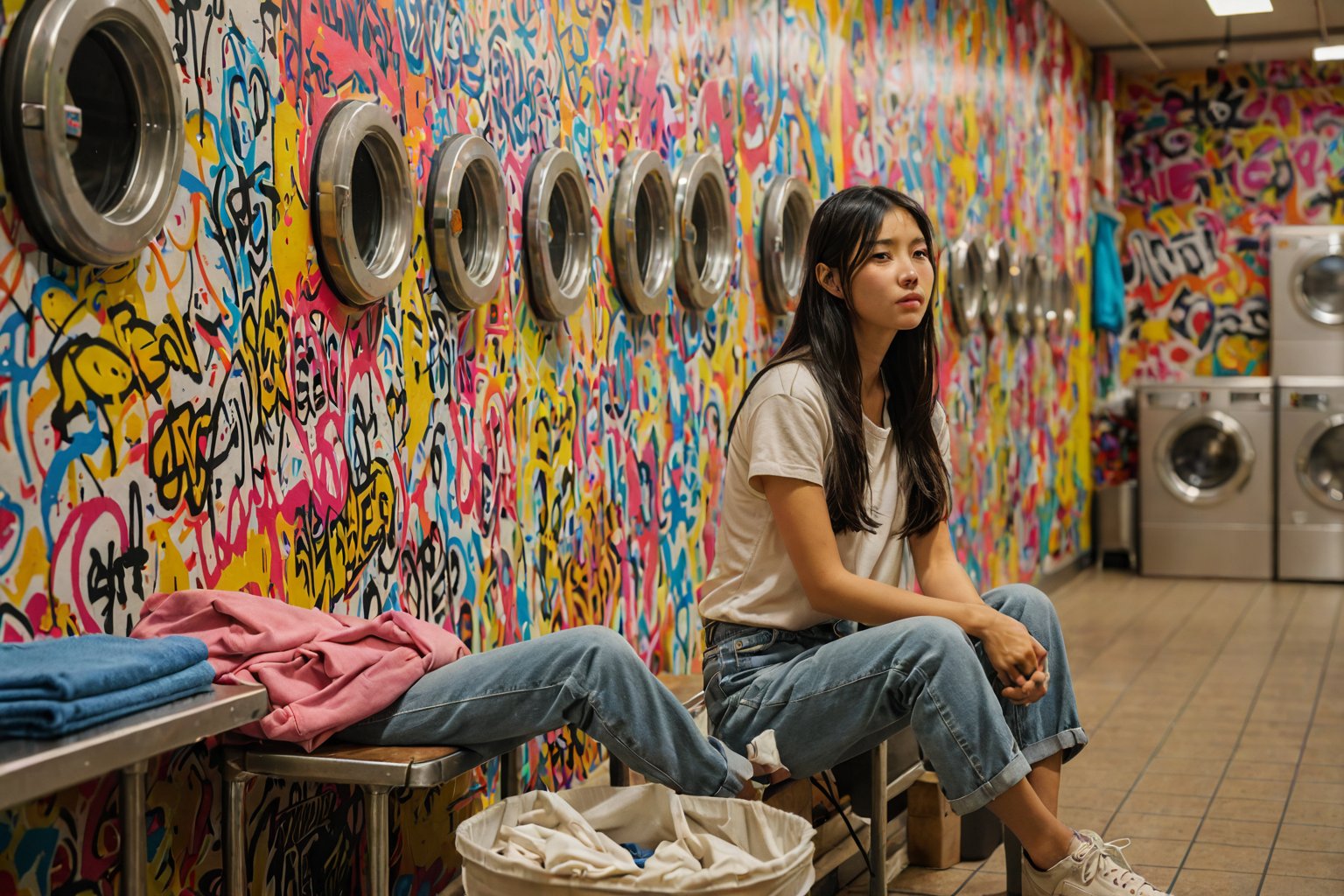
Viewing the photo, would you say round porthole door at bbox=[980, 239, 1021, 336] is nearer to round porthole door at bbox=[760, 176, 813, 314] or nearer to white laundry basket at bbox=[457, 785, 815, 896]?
round porthole door at bbox=[760, 176, 813, 314]

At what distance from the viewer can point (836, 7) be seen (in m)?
4.62

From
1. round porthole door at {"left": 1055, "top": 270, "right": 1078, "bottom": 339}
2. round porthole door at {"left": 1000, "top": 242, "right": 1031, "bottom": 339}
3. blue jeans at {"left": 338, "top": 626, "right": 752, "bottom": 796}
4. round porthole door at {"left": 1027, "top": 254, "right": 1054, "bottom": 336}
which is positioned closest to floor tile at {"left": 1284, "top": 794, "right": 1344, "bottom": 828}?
blue jeans at {"left": 338, "top": 626, "right": 752, "bottom": 796}

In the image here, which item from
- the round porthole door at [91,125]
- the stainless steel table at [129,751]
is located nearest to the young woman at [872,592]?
the stainless steel table at [129,751]

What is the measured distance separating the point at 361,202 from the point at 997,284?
14.3ft

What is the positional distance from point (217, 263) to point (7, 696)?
31.5 inches

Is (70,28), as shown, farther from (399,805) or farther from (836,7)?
(836,7)

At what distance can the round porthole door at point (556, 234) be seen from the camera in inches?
114

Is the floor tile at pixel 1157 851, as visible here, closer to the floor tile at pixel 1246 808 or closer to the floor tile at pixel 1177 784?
the floor tile at pixel 1246 808

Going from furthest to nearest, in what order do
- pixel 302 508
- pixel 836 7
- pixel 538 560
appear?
pixel 836 7 → pixel 538 560 → pixel 302 508

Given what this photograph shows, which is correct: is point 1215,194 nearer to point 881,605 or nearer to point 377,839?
point 881,605

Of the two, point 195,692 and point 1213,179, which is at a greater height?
point 1213,179

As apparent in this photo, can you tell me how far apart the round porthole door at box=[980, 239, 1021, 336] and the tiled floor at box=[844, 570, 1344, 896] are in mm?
1381

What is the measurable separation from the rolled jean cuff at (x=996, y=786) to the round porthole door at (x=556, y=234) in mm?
1302

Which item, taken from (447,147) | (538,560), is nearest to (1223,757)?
(538,560)
